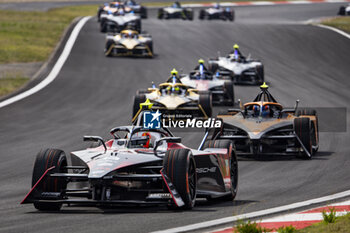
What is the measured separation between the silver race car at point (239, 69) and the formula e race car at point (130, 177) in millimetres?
23215

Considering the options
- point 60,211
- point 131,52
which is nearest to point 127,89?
point 131,52

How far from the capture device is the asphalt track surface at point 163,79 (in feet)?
36.1

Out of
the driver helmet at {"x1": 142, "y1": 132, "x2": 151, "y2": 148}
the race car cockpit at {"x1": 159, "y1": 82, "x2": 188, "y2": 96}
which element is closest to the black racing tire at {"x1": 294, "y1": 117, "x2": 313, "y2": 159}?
the driver helmet at {"x1": 142, "y1": 132, "x2": 151, "y2": 148}

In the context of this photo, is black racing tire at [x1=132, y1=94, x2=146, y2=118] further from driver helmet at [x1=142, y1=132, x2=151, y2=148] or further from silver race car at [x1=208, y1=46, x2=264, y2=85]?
driver helmet at [x1=142, y1=132, x2=151, y2=148]

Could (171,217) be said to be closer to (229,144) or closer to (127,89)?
(229,144)

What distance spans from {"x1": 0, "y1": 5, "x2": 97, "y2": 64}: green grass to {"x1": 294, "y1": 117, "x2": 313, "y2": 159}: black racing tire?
897 inches

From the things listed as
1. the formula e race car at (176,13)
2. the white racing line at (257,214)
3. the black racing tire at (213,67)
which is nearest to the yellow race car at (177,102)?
the black racing tire at (213,67)

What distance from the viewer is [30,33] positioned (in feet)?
159

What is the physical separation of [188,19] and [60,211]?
46581 millimetres

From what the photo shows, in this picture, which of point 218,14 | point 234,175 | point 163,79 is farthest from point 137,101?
point 218,14

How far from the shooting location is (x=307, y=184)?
14.9m

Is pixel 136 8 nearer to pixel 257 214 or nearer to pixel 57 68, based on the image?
pixel 57 68

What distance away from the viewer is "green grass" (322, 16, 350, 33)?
52.2m

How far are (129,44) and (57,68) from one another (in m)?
5.16
